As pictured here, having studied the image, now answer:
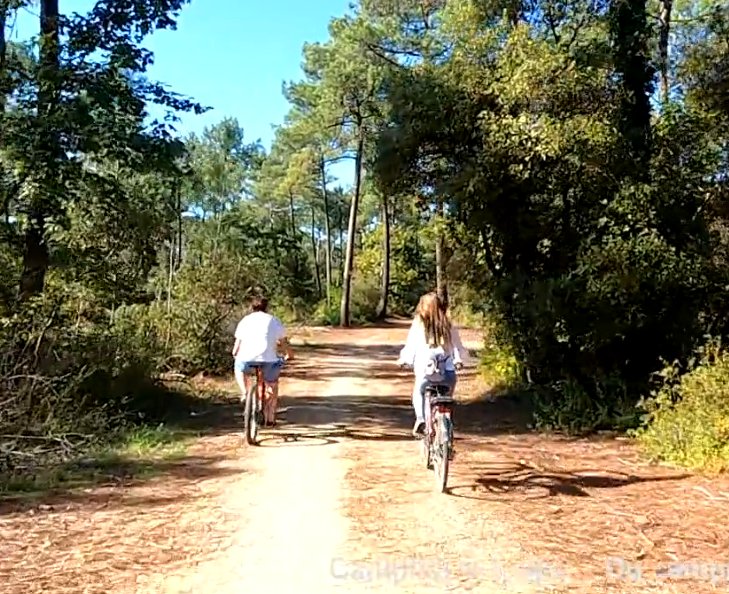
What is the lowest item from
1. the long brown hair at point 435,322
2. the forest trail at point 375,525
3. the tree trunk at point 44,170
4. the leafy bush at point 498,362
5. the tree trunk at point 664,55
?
the forest trail at point 375,525

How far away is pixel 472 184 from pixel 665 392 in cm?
427

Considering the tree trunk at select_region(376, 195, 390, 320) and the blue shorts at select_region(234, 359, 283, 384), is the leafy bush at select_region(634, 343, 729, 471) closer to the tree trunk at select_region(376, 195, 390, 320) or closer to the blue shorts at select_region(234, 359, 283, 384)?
the blue shorts at select_region(234, 359, 283, 384)

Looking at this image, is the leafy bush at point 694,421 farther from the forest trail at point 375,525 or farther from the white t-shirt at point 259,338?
the white t-shirt at point 259,338

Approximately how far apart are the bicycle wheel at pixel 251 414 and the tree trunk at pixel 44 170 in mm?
4151

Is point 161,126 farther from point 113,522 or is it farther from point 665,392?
point 665,392

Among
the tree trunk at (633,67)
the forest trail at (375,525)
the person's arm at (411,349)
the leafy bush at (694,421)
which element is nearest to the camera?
the forest trail at (375,525)

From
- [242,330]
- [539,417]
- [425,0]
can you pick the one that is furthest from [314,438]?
[425,0]

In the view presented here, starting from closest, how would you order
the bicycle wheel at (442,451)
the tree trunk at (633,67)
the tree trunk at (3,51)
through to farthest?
the bicycle wheel at (442,451) < the tree trunk at (3,51) < the tree trunk at (633,67)

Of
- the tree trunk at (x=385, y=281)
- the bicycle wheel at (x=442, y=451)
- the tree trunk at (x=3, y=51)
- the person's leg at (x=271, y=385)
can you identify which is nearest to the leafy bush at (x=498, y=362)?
the person's leg at (x=271, y=385)

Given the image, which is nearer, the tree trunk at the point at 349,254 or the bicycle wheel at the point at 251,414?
the bicycle wheel at the point at 251,414

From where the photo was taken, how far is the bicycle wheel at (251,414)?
9.47 meters

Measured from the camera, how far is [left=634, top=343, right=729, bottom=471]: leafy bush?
8.18 metres

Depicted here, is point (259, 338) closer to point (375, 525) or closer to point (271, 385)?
point (271, 385)

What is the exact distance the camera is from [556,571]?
5160 millimetres
